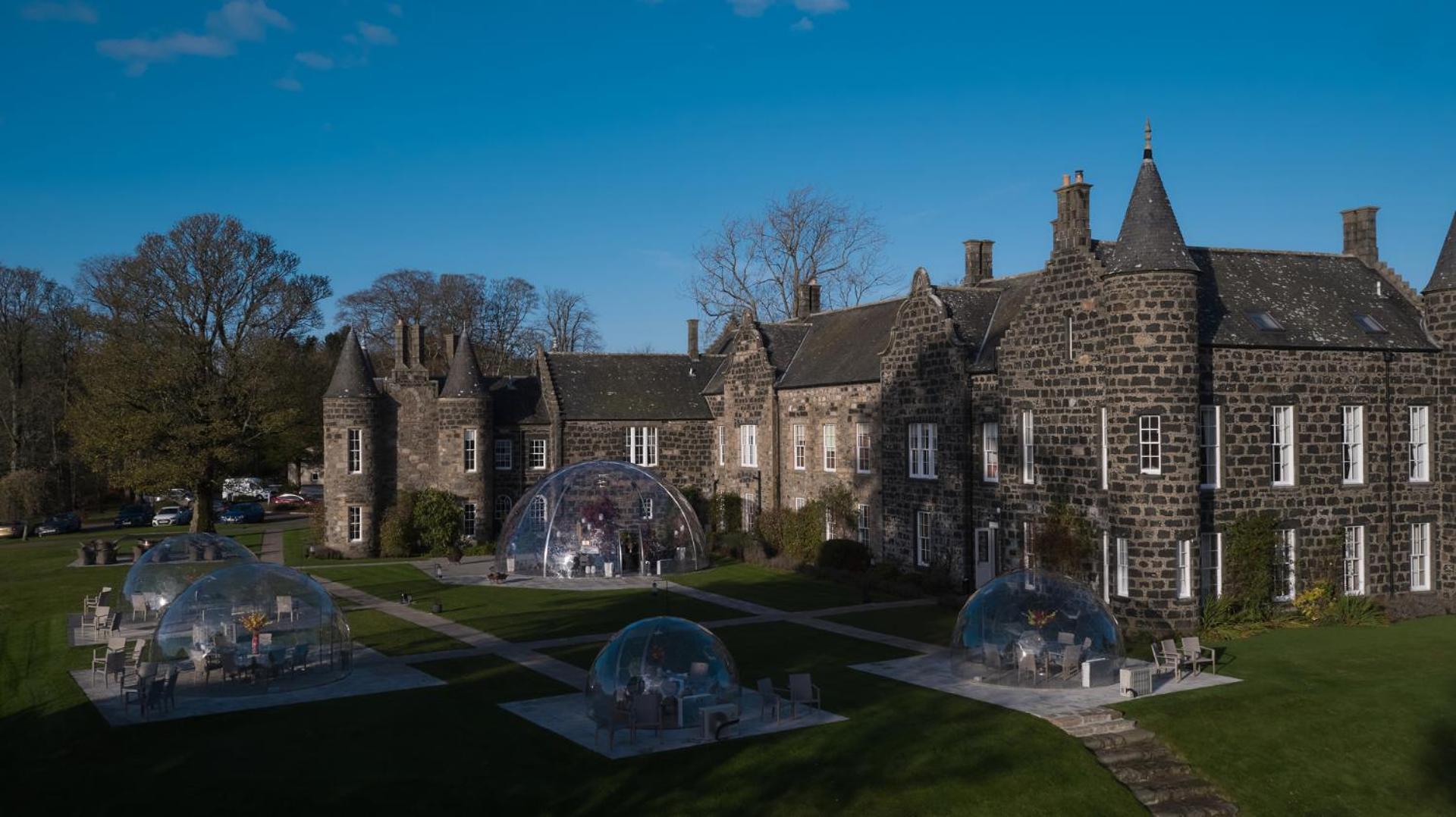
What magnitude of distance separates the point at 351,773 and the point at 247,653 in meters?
5.83

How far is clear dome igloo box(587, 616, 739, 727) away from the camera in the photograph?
689 inches

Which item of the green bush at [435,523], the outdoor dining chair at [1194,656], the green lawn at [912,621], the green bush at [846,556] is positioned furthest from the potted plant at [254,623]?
the green bush at [435,523]

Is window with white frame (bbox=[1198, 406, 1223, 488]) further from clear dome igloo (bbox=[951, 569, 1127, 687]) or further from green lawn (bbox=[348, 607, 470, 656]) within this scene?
green lawn (bbox=[348, 607, 470, 656])

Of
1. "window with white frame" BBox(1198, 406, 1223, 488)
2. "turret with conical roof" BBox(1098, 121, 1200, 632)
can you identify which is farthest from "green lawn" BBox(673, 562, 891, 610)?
"window with white frame" BBox(1198, 406, 1223, 488)

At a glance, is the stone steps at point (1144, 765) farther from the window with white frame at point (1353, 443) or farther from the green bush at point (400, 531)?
the green bush at point (400, 531)

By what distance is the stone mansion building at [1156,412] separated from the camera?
25.1m

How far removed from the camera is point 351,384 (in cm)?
4384

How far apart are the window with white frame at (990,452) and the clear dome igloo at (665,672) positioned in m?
14.0

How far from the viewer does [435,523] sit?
43312mm

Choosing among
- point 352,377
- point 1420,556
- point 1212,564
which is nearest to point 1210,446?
point 1212,564

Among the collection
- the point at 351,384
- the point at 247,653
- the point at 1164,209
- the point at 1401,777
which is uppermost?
the point at 1164,209

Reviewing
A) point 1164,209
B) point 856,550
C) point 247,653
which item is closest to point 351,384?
point 856,550

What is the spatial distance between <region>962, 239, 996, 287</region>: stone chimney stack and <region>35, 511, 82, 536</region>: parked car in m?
46.2

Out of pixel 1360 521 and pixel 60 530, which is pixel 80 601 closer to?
pixel 60 530
